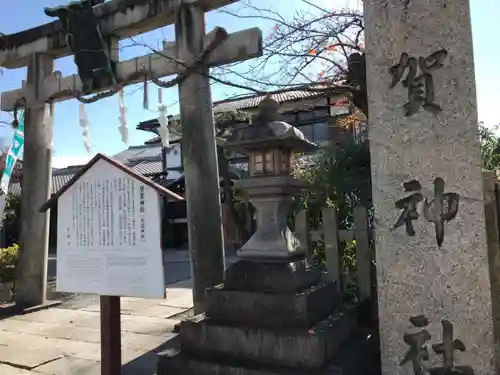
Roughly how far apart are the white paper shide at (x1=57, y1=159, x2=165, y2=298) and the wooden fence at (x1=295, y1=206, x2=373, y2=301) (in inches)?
83.7

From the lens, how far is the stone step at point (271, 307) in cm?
339

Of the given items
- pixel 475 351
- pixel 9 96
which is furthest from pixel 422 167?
pixel 9 96

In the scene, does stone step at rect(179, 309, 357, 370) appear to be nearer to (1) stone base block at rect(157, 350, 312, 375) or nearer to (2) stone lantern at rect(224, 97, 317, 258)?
(1) stone base block at rect(157, 350, 312, 375)

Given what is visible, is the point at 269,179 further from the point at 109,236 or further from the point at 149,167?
the point at 149,167

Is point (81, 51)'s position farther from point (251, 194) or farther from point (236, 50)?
point (251, 194)

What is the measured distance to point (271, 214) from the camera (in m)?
3.82

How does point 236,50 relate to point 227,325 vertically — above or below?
above

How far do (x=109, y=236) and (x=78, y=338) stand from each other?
2.99m

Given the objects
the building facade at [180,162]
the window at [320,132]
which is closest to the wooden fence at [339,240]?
the building facade at [180,162]

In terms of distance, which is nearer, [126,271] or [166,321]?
[126,271]

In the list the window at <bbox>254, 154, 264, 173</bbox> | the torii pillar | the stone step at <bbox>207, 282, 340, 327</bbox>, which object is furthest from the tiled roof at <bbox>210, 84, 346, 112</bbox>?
the torii pillar

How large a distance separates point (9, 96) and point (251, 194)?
20.0ft

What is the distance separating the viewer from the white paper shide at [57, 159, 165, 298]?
2926 millimetres

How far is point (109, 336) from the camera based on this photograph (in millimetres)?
3090
